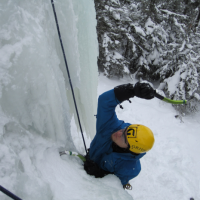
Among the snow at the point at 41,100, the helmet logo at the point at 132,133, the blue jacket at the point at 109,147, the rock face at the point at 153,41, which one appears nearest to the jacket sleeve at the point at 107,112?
the blue jacket at the point at 109,147

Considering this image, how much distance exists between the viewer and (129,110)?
6.39m

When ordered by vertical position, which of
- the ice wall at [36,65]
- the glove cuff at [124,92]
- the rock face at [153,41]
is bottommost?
the rock face at [153,41]

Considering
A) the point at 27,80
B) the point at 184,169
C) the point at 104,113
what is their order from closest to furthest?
the point at 27,80
the point at 104,113
the point at 184,169

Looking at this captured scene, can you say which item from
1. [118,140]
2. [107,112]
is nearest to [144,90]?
[107,112]

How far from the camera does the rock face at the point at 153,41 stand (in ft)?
23.9

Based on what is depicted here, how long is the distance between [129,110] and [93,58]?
13.2 feet

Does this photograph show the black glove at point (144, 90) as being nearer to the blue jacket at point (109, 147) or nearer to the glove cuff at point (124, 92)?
the glove cuff at point (124, 92)

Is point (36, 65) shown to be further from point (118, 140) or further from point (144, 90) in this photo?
point (118, 140)

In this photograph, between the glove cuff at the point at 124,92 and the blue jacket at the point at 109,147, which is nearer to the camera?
the glove cuff at the point at 124,92

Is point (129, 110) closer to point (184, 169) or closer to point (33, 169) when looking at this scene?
point (184, 169)

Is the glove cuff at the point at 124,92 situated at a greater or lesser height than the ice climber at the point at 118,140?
greater

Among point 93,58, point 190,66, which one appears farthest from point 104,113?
point 190,66

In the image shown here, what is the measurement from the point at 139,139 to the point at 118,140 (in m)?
0.29

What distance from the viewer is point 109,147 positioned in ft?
6.93
